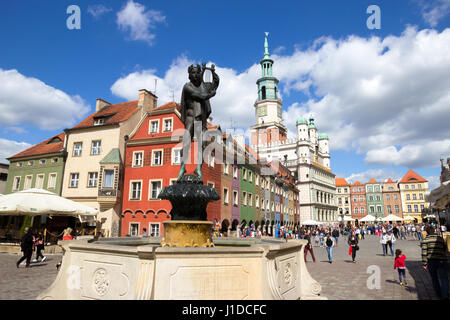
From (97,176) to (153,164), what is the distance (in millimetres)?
6502

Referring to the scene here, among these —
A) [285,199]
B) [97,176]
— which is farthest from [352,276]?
[285,199]

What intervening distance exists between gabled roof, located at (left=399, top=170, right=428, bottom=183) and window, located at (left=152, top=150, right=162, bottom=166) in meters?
97.0

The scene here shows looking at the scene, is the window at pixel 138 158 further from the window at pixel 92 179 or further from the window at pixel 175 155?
the window at pixel 92 179

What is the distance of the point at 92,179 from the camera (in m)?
29.0

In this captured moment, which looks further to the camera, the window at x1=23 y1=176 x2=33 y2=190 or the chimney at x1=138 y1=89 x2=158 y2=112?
the window at x1=23 y1=176 x2=33 y2=190

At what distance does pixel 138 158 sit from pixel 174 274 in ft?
82.5

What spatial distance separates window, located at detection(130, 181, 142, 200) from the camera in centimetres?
2706

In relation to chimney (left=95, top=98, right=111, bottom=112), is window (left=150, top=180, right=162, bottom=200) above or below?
below

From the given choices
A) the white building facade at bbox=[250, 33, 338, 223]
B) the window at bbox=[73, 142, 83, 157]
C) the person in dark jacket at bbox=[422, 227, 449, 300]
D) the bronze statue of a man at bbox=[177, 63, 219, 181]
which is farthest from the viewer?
the white building facade at bbox=[250, 33, 338, 223]

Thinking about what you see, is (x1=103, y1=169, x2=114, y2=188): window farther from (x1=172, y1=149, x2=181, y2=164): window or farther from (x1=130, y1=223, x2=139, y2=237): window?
(x1=172, y1=149, x2=181, y2=164): window

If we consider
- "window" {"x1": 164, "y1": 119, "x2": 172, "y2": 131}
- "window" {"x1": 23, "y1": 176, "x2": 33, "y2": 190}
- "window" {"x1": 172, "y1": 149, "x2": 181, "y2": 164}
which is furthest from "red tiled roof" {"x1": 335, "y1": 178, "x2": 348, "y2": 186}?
"window" {"x1": 23, "y1": 176, "x2": 33, "y2": 190}

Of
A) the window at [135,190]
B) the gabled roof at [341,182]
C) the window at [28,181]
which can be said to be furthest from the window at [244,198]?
the gabled roof at [341,182]

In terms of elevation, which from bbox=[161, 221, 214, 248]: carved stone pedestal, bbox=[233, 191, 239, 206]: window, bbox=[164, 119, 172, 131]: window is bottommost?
bbox=[161, 221, 214, 248]: carved stone pedestal

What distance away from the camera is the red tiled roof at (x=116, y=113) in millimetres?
30375
